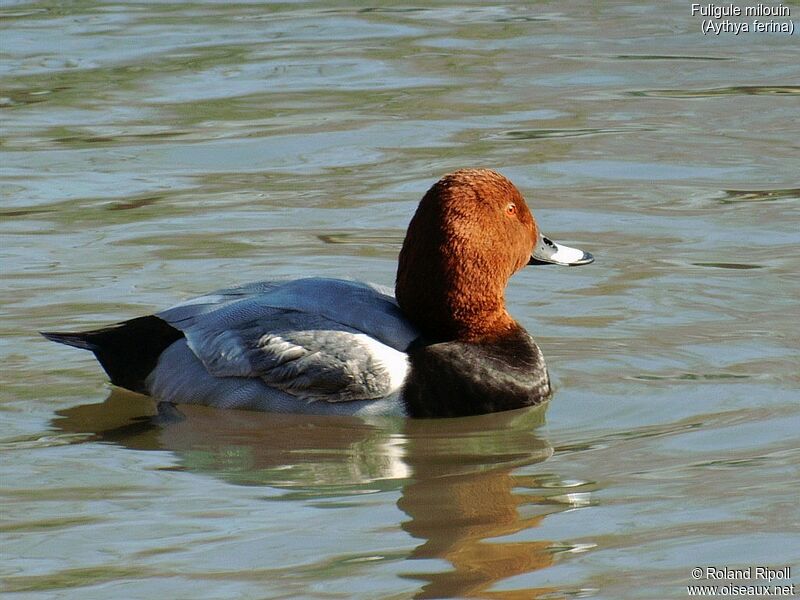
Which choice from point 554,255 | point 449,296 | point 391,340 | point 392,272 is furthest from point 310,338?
point 392,272

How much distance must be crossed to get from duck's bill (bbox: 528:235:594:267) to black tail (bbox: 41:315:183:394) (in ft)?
5.05

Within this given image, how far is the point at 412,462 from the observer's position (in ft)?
19.5

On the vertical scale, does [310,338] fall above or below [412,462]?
above

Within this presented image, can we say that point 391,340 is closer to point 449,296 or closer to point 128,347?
point 449,296

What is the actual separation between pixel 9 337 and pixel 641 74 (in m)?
→ 6.21

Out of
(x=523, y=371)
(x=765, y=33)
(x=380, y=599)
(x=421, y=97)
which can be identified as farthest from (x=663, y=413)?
(x=765, y=33)

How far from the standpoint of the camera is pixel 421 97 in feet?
38.3

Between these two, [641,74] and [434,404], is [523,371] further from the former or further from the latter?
[641,74]

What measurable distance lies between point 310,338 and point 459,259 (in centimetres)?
67

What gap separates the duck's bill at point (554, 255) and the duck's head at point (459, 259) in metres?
0.33

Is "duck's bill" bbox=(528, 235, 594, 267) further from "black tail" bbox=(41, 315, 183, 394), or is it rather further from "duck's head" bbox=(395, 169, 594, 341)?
"black tail" bbox=(41, 315, 183, 394)

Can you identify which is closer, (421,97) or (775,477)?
(775,477)

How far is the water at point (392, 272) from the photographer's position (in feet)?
16.4

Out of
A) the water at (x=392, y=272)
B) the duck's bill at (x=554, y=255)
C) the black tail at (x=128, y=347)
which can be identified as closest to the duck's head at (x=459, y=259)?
the duck's bill at (x=554, y=255)
